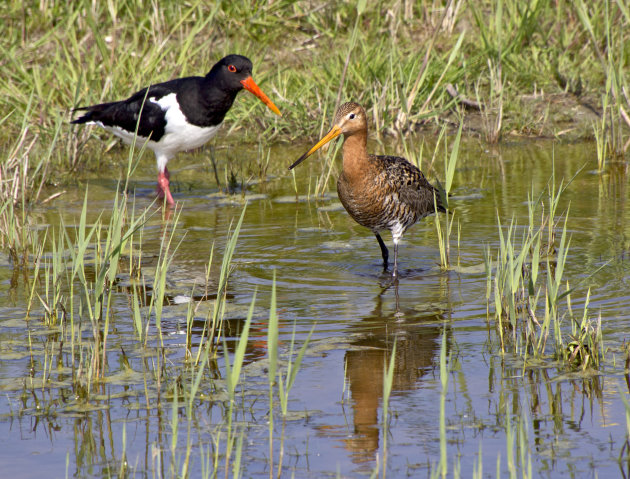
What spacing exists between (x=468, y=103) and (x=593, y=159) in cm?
184

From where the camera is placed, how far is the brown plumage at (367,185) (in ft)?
21.0

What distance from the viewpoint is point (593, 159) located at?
379 inches

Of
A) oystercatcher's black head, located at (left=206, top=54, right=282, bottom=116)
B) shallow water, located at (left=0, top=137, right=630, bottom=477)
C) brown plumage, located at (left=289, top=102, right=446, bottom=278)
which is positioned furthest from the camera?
oystercatcher's black head, located at (left=206, top=54, right=282, bottom=116)

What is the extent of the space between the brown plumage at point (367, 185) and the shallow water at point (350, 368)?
391 millimetres

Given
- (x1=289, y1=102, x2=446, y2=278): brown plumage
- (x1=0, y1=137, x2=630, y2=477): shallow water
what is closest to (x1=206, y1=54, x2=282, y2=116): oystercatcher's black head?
(x1=0, y1=137, x2=630, y2=477): shallow water

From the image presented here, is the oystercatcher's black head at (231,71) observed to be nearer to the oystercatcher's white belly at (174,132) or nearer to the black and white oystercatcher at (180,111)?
the black and white oystercatcher at (180,111)

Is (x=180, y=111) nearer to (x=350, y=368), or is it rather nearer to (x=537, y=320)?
(x=350, y=368)

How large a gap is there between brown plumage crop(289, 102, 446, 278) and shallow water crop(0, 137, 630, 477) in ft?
1.28

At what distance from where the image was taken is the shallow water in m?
3.79

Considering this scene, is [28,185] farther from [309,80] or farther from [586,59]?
[586,59]

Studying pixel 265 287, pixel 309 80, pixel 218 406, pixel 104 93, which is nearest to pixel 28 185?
pixel 104 93

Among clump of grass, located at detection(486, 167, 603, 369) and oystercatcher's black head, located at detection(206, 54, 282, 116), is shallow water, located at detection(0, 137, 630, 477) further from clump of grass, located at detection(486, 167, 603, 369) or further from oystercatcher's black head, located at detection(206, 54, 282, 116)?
oystercatcher's black head, located at detection(206, 54, 282, 116)

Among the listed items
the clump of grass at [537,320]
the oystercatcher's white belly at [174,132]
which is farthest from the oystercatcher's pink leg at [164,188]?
the clump of grass at [537,320]

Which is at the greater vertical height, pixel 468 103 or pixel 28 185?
pixel 468 103
